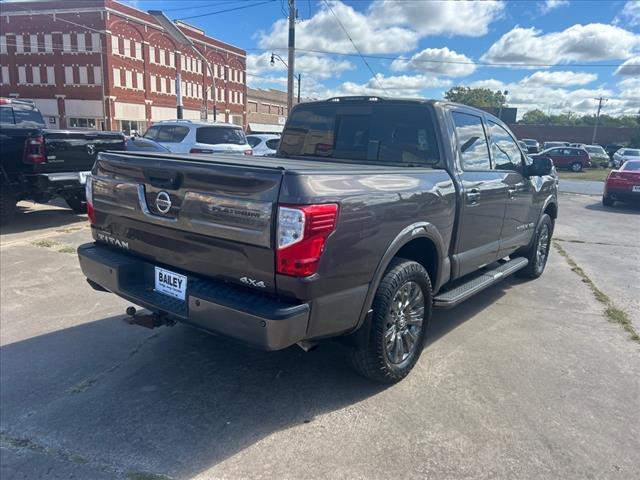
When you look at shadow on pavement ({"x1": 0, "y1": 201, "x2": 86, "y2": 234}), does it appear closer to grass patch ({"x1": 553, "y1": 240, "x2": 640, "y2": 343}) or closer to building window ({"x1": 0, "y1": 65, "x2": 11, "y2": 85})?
grass patch ({"x1": 553, "y1": 240, "x2": 640, "y2": 343})

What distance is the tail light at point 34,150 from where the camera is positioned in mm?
7859

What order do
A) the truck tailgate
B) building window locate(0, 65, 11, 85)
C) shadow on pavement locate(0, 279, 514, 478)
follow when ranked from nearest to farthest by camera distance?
the truck tailgate, shadow on pavement locate(0, 279, 514, 478), building window locate(0, 65, 11, 85)

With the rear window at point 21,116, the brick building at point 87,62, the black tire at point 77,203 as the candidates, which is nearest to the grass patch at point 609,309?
the black tire at point 77,203

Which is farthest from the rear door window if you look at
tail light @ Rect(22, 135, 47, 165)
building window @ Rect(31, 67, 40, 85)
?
building window @ Rect(31, 67, 40, 85)

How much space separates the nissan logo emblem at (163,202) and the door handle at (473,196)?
92.1 inches

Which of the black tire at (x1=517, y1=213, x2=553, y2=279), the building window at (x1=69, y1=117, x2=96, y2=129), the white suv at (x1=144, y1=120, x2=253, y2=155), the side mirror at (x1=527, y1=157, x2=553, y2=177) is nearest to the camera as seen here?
the side mirror at (x1=527, y1=157, x2=553, y2=177)

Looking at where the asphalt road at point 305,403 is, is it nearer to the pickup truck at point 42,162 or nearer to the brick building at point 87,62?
the pickup truck at point 42,162

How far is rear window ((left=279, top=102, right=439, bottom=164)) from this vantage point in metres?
4.07

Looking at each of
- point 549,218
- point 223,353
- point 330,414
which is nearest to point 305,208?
point 330,414

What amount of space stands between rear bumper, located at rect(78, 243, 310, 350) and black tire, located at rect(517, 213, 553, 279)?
170 inches

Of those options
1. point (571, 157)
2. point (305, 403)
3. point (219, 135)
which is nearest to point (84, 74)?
point (219, 135)

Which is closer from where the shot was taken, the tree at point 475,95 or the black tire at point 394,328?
the black tire at point 394,328

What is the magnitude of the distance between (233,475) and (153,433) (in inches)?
24.0

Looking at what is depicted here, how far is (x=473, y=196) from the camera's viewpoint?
4.11 m
